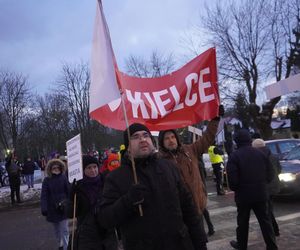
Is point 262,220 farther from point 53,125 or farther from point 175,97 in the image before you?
point 53,125

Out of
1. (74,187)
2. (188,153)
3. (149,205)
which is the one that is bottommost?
(149,205)

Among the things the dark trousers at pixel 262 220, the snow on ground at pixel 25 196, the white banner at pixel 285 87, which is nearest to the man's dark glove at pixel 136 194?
the dark trousers at pixel 262 220

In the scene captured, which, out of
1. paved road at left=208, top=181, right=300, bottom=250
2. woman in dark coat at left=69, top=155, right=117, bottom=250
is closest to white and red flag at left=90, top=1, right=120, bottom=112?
woman in dark coat at left=69, top=155, right=117, bottom=250

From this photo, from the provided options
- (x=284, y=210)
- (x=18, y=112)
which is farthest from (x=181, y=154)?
(x=18, y=112)

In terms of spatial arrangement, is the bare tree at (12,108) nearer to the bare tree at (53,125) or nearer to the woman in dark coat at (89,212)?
the bare tree at (53,125)

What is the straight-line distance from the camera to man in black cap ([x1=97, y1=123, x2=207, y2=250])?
290 cm

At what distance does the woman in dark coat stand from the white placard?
0.10m

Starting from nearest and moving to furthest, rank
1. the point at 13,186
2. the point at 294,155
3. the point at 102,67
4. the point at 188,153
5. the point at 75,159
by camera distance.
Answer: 1. the point at 102,67
2. the point at 188,153
3. the point at 75,159
4. the point at 294,155
5. the point at 13,186

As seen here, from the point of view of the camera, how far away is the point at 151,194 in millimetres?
2953

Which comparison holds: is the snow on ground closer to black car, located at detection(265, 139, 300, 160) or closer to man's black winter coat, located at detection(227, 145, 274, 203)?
black car, located at detection(265, 139, 300, 160)

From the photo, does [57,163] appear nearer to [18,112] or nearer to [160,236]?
[160,236]

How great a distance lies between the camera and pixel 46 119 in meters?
47.4

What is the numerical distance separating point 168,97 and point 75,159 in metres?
1.39

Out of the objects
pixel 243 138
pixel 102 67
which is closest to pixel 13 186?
pixel 243 138
